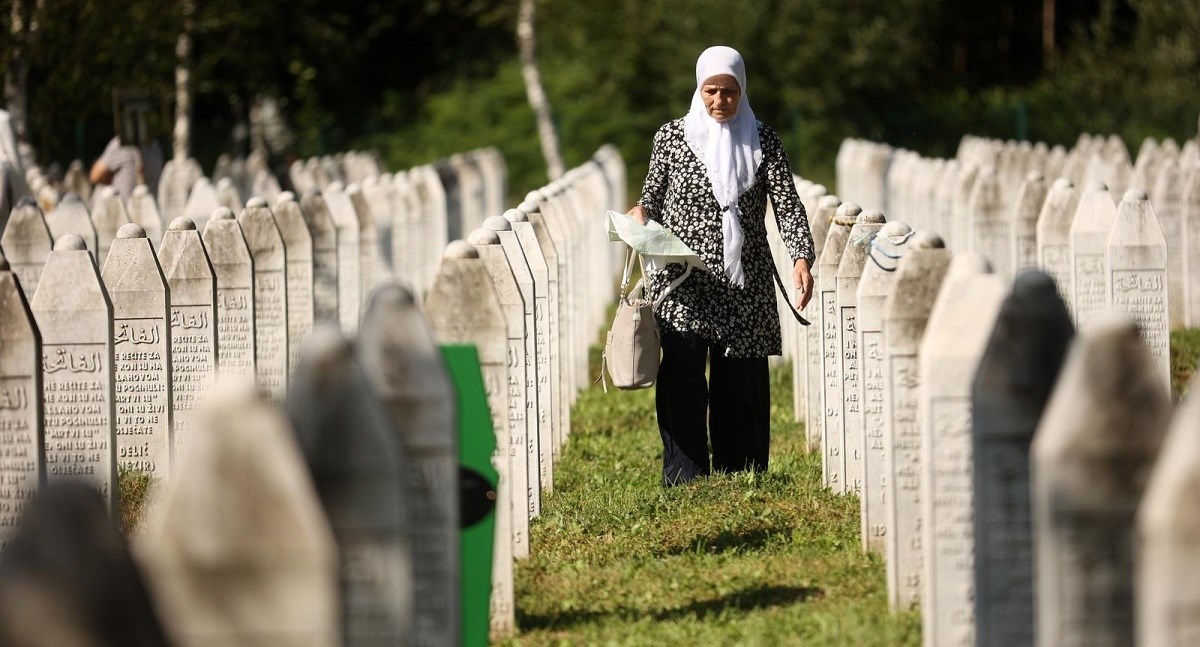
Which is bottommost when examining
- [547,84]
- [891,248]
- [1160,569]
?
[1160,569]

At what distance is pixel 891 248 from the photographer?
7.86 metres

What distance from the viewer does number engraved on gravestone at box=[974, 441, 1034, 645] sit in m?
5.38

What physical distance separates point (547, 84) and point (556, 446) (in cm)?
3369

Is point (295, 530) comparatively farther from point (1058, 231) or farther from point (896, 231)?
point (1058, 231)

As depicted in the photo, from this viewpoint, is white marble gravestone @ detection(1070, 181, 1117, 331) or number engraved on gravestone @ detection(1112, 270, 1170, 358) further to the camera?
white marble gravestone @ detection(1070, 181, 1117, 331)

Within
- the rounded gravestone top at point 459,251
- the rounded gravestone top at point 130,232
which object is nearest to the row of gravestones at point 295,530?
the rounded gravestone top at point 459,251

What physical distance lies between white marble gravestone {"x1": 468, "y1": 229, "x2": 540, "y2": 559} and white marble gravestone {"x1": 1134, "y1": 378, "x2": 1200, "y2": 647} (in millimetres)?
3533

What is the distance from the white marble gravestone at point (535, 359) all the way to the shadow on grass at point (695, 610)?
3.03 feet

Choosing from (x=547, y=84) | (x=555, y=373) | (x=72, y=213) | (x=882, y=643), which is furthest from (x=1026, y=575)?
(x=547, y=84)

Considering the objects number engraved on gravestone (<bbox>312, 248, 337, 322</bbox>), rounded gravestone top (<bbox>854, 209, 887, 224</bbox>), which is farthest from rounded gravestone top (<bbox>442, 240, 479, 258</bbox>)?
number engraved on gravestone (<bbox>312, 248, 337, 322</bbox>)

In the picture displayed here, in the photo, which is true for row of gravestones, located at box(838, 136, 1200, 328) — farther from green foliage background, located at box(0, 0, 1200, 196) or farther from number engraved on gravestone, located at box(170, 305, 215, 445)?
green foliage background, located at box(0, 0, 1200, 196)

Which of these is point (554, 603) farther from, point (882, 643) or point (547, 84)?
point (547, 84)

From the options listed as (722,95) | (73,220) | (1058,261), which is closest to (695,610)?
(722,95)

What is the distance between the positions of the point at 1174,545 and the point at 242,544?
1.93 metres
